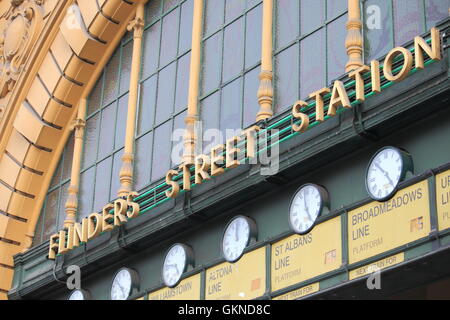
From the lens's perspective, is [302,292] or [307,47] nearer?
[302,292]

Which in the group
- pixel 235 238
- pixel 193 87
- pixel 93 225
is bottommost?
pixel 235 238

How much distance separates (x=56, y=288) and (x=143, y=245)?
3.66 meters

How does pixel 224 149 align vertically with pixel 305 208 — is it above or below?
above

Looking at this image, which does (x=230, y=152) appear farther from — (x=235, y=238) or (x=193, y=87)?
(x=193, y=87)

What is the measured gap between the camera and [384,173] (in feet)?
55.1

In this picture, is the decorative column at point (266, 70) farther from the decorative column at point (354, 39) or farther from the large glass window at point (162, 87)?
the large glass window at point (162, 87)

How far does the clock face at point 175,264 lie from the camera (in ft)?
67.8

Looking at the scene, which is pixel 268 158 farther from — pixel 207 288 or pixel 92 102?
pixel 92 102

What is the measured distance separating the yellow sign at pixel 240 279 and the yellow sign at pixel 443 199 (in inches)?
159

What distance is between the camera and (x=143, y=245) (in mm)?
22016

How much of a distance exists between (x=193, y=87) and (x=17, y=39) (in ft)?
28.1

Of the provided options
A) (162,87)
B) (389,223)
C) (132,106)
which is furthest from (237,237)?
(132,106)

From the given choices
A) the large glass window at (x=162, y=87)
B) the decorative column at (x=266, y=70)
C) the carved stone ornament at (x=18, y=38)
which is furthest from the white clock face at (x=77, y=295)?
the carved stone ornament at (x=18, y=38)
